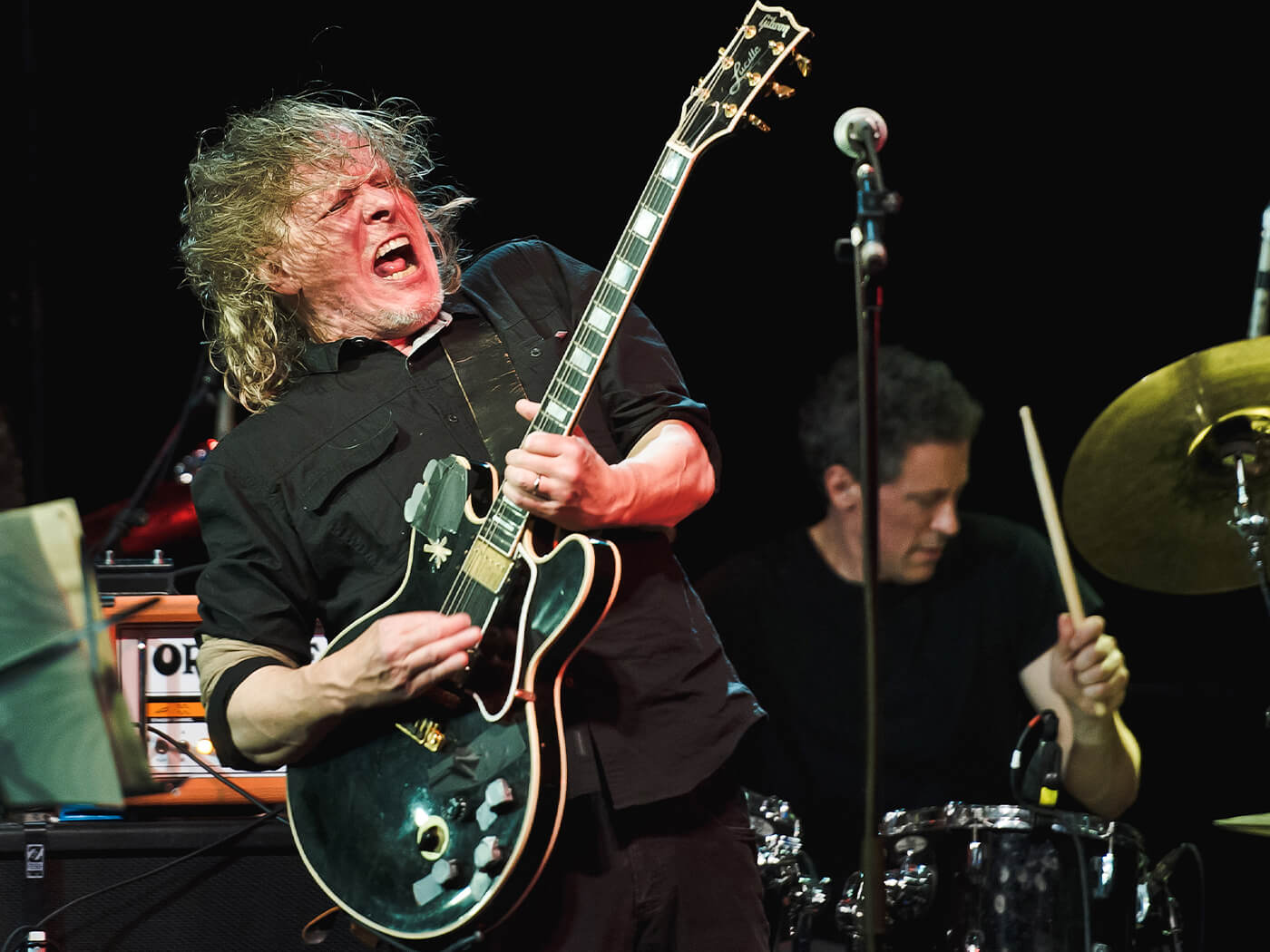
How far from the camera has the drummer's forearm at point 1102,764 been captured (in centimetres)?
314

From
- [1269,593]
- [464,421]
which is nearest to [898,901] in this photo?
[1269,593]

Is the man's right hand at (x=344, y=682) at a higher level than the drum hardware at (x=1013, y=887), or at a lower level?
higher

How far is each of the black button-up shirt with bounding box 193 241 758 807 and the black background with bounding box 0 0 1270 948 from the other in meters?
2.22

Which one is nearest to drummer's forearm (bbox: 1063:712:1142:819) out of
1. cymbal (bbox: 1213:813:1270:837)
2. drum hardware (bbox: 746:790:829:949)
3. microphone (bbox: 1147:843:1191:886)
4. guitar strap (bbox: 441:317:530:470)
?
microphone (bbox: 1147:843:1191:886)

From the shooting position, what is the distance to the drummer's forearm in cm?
314

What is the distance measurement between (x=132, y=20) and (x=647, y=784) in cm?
353

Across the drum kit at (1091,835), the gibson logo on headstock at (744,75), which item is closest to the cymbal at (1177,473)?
the drum kit at (1091,835)

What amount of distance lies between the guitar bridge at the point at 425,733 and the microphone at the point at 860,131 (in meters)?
0.95

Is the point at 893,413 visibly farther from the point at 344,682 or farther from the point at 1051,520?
the point at 344,682

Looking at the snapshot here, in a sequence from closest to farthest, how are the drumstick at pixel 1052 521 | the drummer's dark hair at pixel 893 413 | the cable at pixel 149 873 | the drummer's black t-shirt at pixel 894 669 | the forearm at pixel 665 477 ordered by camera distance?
the forearm at pixel 665 477
the cable at pixel 149 873
the drumstick at pixel 1052 521
the drummer's black t-shirt at pixel 894 669
the drummer's dark hair at pixel 893 413

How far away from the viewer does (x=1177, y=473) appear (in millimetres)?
2963

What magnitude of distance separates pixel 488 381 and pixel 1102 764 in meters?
1.94

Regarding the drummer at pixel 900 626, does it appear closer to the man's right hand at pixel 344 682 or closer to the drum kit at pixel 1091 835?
the drum kit at pixel 1091 835

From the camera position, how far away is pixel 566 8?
4230mm
